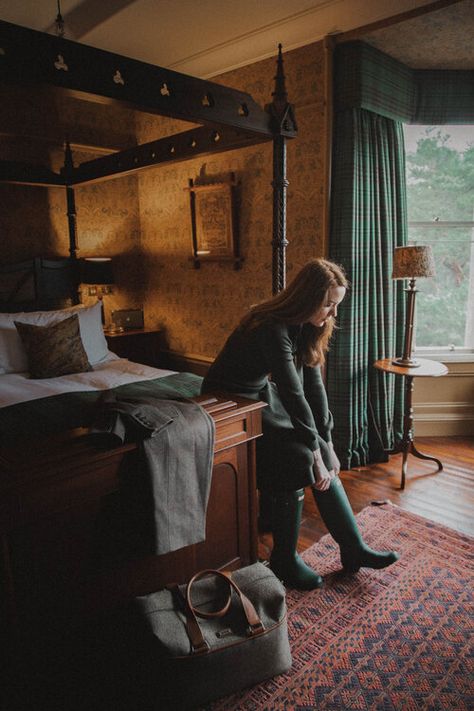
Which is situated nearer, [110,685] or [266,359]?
[110,685]

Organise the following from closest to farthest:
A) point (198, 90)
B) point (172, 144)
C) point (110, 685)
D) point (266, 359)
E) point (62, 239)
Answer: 1. point (110, 685)
2. point (198, 90)
3. point (266, 359)
4. point (172, 144)
5. point (62, 239)

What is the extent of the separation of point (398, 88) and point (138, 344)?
276 centimetres

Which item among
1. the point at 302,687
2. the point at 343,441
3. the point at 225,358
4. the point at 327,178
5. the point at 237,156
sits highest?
the point at 237,156

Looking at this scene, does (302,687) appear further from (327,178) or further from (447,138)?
(447,138)

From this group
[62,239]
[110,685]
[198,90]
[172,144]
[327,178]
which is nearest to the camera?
[110,685]

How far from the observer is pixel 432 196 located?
3.73m

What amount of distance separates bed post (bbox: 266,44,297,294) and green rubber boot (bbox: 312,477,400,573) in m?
0.98

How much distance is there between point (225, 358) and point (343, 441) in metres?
1.51

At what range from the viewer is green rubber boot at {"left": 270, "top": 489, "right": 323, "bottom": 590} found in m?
2.08

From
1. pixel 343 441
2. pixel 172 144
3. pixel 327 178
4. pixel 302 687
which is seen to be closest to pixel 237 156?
pixel 327 178

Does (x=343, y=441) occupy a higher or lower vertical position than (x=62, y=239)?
lower

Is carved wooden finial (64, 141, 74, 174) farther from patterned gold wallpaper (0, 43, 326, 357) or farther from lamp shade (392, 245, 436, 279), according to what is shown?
lamp shade (392, 245, 436, 279)

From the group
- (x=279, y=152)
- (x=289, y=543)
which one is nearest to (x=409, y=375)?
(x=289, y=543)

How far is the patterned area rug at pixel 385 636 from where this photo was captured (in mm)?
1600
